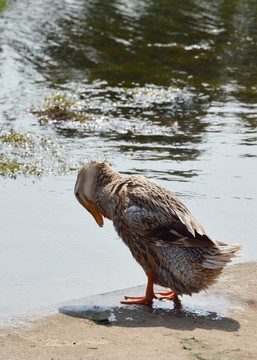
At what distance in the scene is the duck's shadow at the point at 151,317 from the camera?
523 cm

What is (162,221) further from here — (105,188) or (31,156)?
(31,156)

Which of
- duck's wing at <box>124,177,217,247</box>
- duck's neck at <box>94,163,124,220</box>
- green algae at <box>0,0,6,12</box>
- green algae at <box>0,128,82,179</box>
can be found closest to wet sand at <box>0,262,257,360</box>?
duck's wing at <box>124,177,217,247</box>

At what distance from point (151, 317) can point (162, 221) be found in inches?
30.7

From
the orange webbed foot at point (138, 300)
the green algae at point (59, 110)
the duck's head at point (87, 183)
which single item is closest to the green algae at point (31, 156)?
the green algae at point (59, 110)

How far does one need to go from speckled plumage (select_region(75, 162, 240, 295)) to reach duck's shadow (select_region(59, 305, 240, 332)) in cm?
21

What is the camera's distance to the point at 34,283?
6.11 m

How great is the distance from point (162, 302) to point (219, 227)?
1.69 meters

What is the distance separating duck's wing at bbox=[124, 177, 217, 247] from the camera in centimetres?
551

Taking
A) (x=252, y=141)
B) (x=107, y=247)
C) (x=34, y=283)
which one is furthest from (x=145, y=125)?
(x=34, y=283)

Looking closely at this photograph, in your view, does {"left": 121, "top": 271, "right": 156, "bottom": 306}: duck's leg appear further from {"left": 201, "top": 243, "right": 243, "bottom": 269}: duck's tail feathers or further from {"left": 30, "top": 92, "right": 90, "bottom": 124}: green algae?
{"left": 30, "top": 92, "right": 90, "bottom": 124}: green algae

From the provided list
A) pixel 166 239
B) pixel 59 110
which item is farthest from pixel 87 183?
pixel 59 110

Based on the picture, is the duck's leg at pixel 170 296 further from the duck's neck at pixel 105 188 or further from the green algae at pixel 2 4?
the green algae at pixel 2 4

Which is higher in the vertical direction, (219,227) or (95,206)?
(95,206)

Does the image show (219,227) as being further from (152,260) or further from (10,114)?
(10,114)
